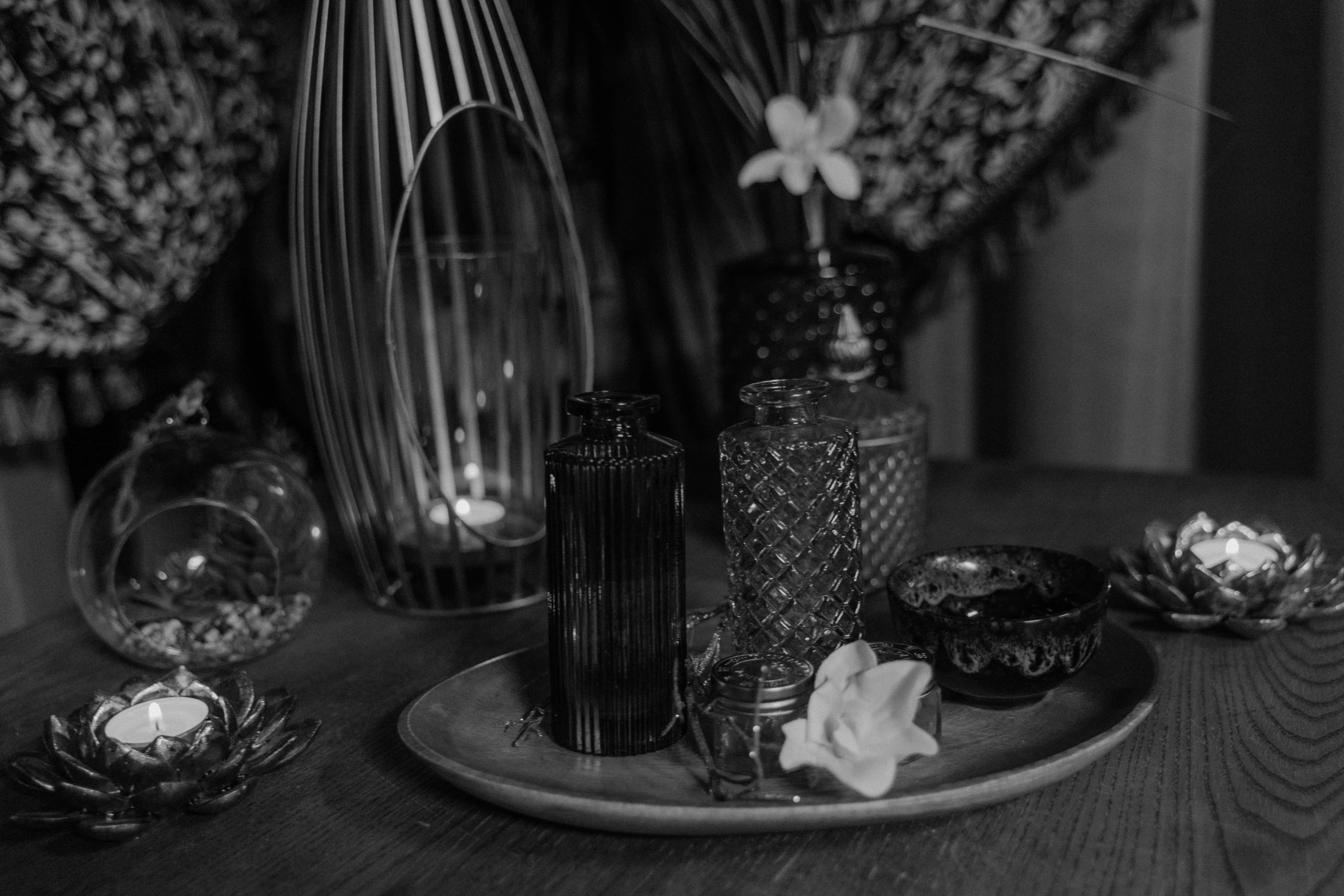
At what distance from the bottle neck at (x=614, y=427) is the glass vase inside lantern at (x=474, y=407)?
0.77 feet

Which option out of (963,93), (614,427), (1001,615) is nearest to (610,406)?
(614,427)

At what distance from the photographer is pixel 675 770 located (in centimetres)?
57

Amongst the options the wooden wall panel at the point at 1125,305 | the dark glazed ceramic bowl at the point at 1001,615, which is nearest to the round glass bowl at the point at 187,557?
the dark glazed ceramic bowl at the point at 1001,615

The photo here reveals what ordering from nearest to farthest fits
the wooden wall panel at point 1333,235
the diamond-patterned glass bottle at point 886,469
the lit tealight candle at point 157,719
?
the lit tealight candle at point 157,719, the diamond-patterned glass bottle at point 886,469, the wooden wall panel at point 1333,235

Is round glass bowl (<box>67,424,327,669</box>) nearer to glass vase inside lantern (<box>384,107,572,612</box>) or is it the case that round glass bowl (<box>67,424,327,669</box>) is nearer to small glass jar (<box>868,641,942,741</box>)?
glass vase inside lantern (<box>384,107,572,612</box>)

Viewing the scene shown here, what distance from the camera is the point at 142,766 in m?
0.54

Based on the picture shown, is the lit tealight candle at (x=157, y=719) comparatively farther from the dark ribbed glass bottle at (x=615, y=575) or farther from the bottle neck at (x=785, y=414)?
the bottle neck at (x=785, y=414)

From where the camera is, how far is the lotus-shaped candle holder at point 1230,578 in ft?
2.33

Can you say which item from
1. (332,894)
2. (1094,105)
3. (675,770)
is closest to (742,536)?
(675,770)

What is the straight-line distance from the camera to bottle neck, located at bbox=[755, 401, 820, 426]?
24.5 inches

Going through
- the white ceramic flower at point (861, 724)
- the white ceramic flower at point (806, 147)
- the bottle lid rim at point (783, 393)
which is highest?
the white ceramic flower at point (806, 147)

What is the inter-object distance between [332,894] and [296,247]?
17.4 inches

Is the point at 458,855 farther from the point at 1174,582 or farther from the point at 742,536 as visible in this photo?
the point at 1174,582

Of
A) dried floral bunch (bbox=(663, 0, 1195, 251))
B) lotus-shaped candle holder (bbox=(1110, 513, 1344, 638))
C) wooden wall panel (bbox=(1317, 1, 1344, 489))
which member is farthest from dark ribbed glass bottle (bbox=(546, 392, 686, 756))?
wooden wall panel (bbox=(1317, 1, 1344, 489))
